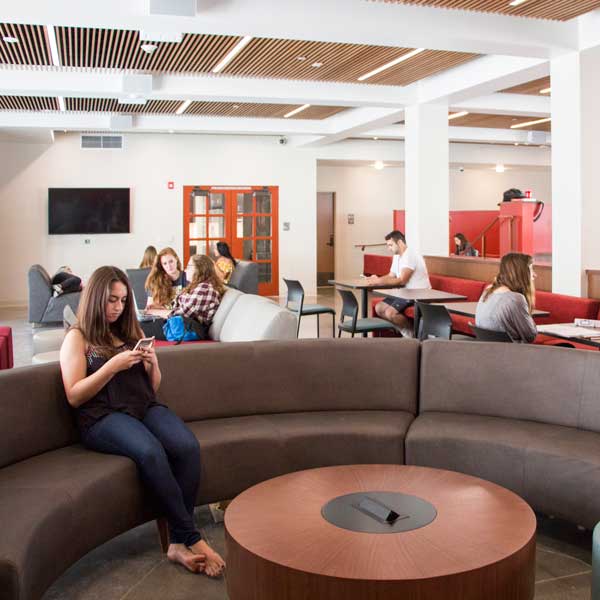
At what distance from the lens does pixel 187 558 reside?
3.14 meters

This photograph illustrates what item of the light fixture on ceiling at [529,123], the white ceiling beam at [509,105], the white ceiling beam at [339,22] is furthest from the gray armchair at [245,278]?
the light fixture on ceiling at [529,123]

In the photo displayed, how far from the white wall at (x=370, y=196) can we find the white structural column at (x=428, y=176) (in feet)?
24.0

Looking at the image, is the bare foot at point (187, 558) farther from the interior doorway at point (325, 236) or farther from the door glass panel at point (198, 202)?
the interior doorway at point (325, 236)

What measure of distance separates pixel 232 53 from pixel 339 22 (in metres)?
1.96

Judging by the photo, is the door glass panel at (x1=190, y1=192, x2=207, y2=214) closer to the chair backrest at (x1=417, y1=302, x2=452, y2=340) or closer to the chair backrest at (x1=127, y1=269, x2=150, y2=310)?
the chair backrest at (x1=127, y1=269, x2=150, y2=310)

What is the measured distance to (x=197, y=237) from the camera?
14.7 metres

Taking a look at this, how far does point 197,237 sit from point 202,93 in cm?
536

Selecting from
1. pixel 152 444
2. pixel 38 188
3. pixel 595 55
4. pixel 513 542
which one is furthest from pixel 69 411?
pixel 38 188

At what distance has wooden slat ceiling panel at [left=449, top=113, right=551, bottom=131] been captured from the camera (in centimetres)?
1275

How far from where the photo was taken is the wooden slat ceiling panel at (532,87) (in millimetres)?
9605

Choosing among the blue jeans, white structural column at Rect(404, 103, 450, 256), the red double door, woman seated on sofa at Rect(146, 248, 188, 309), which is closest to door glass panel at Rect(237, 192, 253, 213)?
the red double door

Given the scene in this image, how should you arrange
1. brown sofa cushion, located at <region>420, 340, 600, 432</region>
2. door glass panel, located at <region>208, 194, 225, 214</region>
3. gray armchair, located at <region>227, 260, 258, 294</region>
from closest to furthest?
brown sofa cushion, located at <region>420, 340, 600, 432</region> < gray armchair, located at <region>227, 260, 258, 294</region> < door glass panel, located at <region>208, 194, 225, 214</region>

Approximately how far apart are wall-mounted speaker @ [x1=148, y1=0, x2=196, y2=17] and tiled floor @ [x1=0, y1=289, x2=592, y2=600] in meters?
3.91

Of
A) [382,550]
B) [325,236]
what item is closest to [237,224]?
[325,236]
